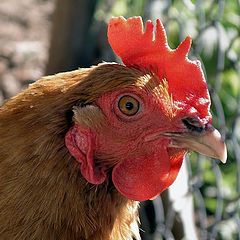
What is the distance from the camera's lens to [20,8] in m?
5.27

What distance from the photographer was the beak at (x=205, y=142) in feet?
6.64

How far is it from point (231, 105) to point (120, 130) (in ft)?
6.03

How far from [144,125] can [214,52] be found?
1908mm

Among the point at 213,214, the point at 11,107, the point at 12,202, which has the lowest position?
the point at 213,214

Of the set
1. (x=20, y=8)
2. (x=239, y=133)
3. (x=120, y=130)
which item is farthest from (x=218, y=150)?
(x=20, y=8)

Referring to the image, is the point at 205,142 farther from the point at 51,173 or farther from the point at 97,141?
the point at 51,173

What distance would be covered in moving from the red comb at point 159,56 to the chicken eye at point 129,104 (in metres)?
0.11

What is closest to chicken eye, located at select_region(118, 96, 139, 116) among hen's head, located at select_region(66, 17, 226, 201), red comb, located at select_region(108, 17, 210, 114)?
hen's head, located at select_region(66, 17, 226, 201)

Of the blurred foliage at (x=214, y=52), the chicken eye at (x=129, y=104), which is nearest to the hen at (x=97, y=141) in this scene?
the chicken eye at (x=129, y=104)

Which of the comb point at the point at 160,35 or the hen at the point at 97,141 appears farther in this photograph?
the comb point at the point at 160,35

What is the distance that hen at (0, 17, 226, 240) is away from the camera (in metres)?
2.07

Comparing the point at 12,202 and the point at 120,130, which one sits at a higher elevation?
the point at 120,130

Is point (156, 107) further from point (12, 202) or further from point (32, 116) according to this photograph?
point (12, 202)

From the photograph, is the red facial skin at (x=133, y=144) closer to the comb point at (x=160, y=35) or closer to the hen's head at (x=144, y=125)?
the hen's head at (x=144, y=125)
